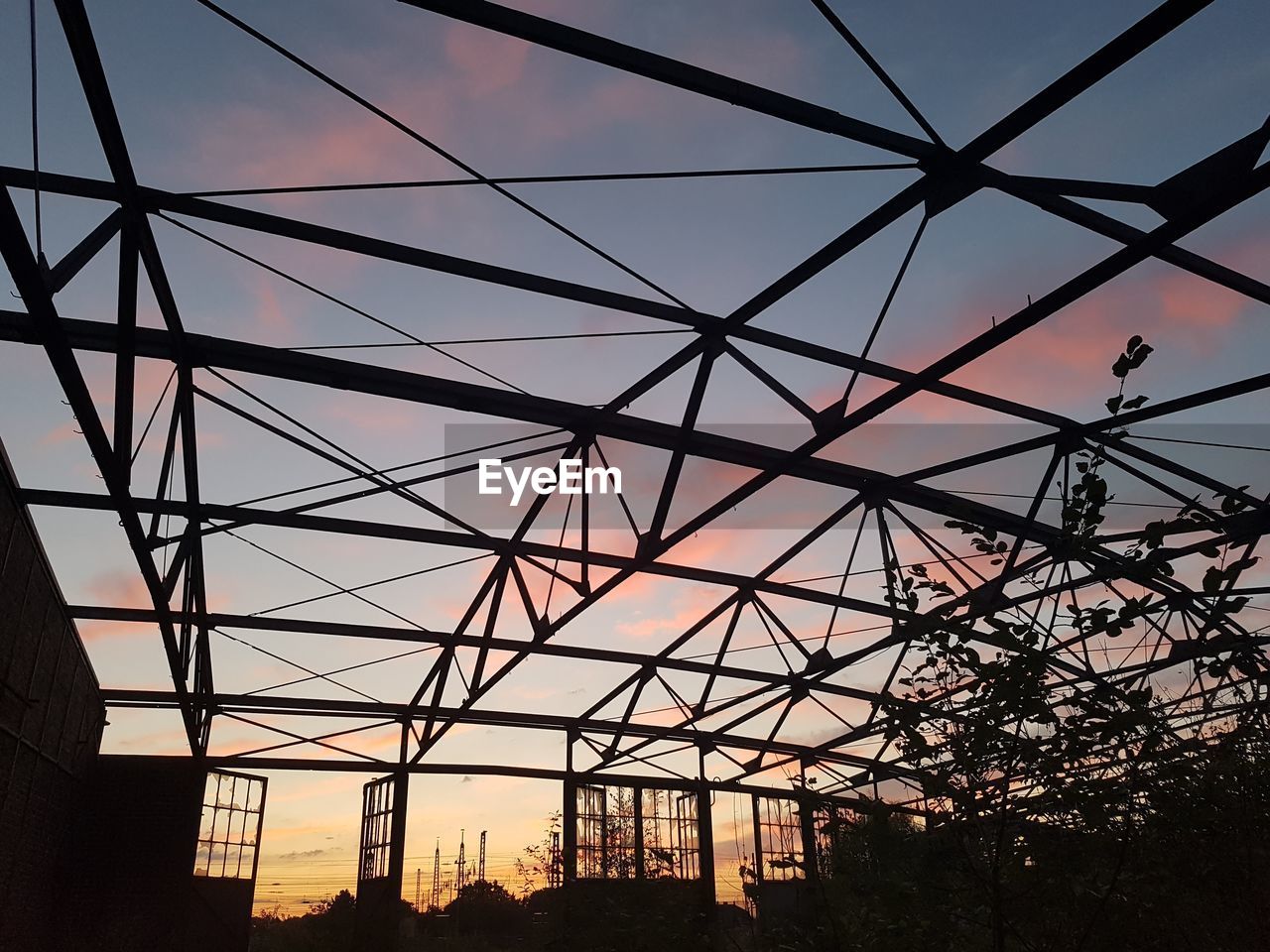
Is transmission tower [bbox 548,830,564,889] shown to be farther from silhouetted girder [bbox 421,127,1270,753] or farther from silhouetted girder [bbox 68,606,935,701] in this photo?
silhouetted girder [bbox 421,127,1270,753]

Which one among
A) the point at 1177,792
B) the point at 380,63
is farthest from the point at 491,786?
the point at 1177,792

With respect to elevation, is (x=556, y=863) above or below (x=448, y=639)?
below

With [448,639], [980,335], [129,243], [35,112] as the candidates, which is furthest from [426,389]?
[448,639]

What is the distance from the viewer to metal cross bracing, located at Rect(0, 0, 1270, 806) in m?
5.25

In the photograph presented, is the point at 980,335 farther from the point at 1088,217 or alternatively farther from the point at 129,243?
the point at 129,243

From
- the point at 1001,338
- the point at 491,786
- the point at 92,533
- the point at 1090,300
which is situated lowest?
the point at 491,786

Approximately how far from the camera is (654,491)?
1170 cm

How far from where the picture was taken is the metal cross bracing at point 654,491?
525 cm

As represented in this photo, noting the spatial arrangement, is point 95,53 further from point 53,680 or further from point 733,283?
point 53,680

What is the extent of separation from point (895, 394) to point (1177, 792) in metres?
4.88

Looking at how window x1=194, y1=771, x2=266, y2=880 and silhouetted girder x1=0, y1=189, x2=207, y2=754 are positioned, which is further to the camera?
window x1=194, y1=771, x2=266, y2=880

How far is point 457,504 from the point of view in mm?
11195

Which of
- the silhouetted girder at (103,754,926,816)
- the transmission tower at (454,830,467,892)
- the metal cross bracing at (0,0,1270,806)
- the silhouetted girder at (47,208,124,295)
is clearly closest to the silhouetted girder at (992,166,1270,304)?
the metal cross bracing at (0,0,1270,806)

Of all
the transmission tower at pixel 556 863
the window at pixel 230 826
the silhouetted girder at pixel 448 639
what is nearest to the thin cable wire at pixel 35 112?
the silhouetted girder at pixel 448 639
